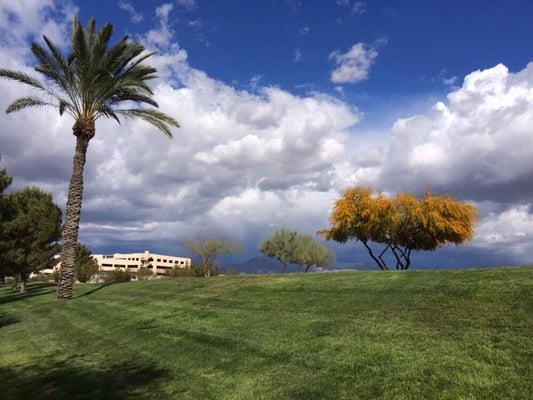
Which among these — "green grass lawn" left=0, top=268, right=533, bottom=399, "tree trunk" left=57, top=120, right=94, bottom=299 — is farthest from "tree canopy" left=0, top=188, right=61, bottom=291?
"green grass lawn" left=0, top=268, right=533, bottom=399

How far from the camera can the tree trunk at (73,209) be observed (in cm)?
2662

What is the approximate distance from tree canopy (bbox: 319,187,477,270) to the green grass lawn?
29.3 m

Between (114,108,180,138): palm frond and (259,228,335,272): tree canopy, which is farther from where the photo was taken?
(259,228,335,272): tree canopy

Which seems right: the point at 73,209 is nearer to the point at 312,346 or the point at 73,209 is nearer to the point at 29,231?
the point at 29,231

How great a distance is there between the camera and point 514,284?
430 inches

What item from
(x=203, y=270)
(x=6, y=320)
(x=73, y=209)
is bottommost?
(x=6, y=320)

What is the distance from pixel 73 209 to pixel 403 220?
31.5 m

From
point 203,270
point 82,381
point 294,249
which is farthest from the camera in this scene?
point 294,249

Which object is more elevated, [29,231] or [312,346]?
[29,231]

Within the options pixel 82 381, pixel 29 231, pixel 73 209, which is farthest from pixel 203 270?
pixel 82 381

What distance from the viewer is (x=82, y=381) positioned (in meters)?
9.68

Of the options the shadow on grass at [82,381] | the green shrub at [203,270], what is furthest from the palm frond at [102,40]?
the green shrub at [203,270]

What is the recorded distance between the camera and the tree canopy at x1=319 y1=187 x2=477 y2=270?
43.4 metres

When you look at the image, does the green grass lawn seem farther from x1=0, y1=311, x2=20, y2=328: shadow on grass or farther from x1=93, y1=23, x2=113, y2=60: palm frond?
x1=93, y1=23, x2=113, y2=60: palm frond
